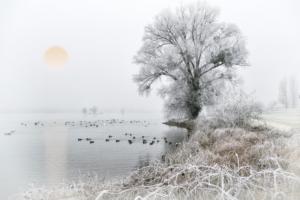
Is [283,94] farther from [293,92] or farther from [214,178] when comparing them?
[214,178]

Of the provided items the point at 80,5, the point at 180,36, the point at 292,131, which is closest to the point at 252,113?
the point at 292,131

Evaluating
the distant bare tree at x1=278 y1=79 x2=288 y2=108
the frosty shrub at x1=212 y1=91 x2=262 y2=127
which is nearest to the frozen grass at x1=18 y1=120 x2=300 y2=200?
the frosty shrub at x1=212 y1=91 x2=262 y2=127

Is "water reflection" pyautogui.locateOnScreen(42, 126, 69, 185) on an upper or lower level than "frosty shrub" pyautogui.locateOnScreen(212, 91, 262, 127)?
lower

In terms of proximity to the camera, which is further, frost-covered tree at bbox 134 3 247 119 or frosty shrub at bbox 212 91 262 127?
frost-covered tree at bbox 134 3 247 119

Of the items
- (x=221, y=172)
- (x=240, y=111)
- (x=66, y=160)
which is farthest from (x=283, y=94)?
(x=221, y=172)

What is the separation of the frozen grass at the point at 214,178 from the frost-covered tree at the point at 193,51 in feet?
10.6

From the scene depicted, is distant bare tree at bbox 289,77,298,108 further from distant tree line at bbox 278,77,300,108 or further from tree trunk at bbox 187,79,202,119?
tree trunk at bbox 187,79,202,119

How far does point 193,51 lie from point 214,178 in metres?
5.88

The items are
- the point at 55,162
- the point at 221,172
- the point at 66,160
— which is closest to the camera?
the point at 221,172

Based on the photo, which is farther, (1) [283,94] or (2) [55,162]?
(1) [283,94]

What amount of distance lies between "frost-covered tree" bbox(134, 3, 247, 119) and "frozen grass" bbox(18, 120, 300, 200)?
3229mm

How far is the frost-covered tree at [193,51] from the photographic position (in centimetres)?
795

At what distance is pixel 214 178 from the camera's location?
2.50 m

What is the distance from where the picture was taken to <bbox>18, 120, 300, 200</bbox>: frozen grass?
195 centimetres
